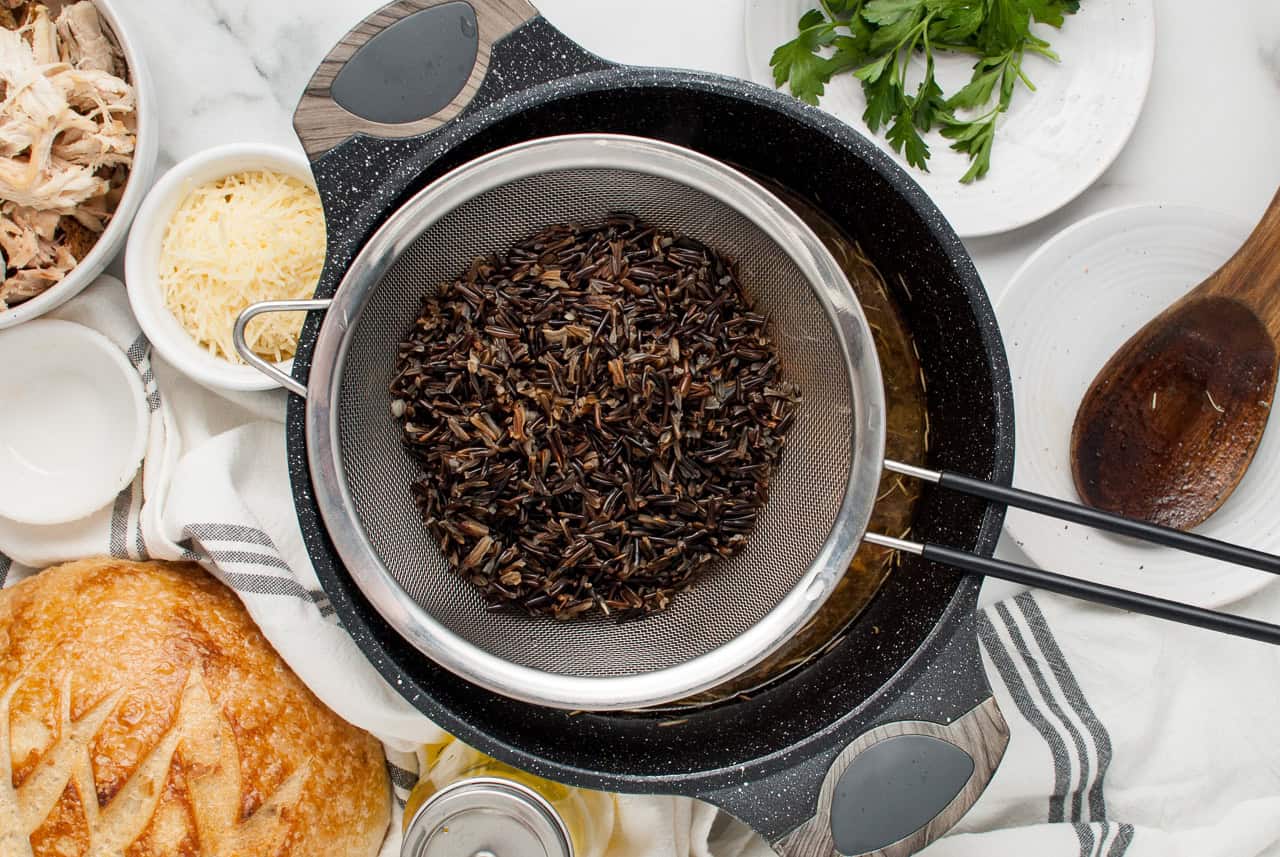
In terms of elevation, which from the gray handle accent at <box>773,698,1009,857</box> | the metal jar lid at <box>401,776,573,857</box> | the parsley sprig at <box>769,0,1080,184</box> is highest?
the parsley sprig at <box>769,0,1080,184</box>

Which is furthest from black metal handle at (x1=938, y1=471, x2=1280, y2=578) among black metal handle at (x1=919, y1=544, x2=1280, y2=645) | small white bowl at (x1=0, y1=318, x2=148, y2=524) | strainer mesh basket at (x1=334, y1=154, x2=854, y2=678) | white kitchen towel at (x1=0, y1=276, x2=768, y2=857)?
small white bowl at (x1=0, y1=318, x2=148, y2=524)

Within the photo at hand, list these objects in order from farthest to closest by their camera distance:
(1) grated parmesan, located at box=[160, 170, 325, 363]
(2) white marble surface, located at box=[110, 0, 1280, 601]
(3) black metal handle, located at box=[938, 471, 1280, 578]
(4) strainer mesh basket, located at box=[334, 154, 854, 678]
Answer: (2) white marble surface, located at box=[110, 0, 1280, 601]
(1) grated parmesan, located at box=[160, 170, 325, 363]
(4) strainer mesh basket, located at box=[334, 154, 854, 678]
(3) black metal handle, located at box=[938, 471, 1280, 578]

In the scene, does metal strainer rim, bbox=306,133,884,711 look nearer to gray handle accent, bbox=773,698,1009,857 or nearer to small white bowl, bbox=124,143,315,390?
gray handle accent, bbox=773,698,1009,857

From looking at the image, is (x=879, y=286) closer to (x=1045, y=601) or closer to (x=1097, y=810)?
(x=1045, y=601)

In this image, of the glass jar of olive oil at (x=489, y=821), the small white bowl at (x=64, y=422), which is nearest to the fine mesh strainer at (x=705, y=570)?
the glass jar of olive oil at (x=489, y=821)

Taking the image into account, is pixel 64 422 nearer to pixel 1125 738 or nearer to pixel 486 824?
pixel 486 824

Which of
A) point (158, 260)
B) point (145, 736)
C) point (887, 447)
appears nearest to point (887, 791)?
point (887, 447)

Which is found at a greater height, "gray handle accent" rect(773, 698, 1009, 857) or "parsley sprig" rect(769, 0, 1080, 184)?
"parsley sprig" rect(769, 0, 1080, 184)

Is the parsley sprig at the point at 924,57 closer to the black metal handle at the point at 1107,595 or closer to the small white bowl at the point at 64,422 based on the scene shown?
the black metal handle at the point at 1107,595
